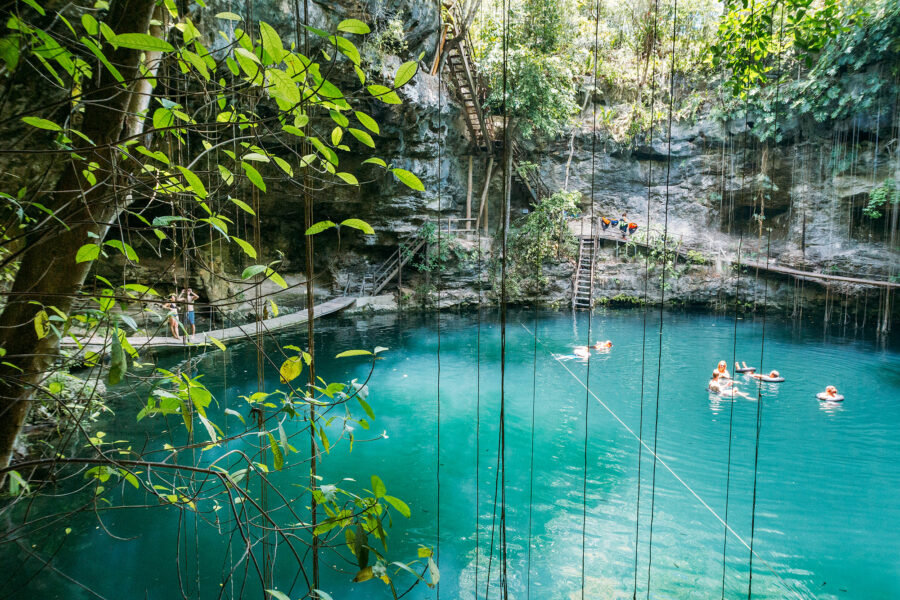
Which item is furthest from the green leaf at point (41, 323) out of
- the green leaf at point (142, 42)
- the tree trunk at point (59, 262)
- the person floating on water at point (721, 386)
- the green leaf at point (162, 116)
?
the person floating on water at point (721, 386)

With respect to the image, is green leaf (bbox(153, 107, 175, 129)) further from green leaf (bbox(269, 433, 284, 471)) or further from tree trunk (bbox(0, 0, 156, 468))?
green leaf (bbox(269, 433, 284, 471))

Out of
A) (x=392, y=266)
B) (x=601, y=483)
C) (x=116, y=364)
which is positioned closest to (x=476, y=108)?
(x=392, y=266)

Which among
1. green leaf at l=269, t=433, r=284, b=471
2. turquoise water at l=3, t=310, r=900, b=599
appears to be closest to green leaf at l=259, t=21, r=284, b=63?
green leaf at l=269, t=433, r=284, b=471

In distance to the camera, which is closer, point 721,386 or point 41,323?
point 41,323

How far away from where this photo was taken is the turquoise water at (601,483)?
3129mm

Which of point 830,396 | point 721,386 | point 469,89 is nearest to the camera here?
point 830,396

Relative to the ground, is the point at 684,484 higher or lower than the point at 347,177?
lower

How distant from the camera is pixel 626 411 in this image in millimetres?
5750

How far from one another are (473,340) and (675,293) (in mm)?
5347

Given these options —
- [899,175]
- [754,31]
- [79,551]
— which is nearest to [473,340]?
[79,551]

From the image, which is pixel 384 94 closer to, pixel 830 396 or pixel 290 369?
pixel 290 369

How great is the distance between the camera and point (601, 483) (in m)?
4.32

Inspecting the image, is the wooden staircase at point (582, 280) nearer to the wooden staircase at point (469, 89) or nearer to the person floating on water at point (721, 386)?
the wooden staircase at point (469, 89)

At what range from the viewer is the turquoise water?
10.3 feet
